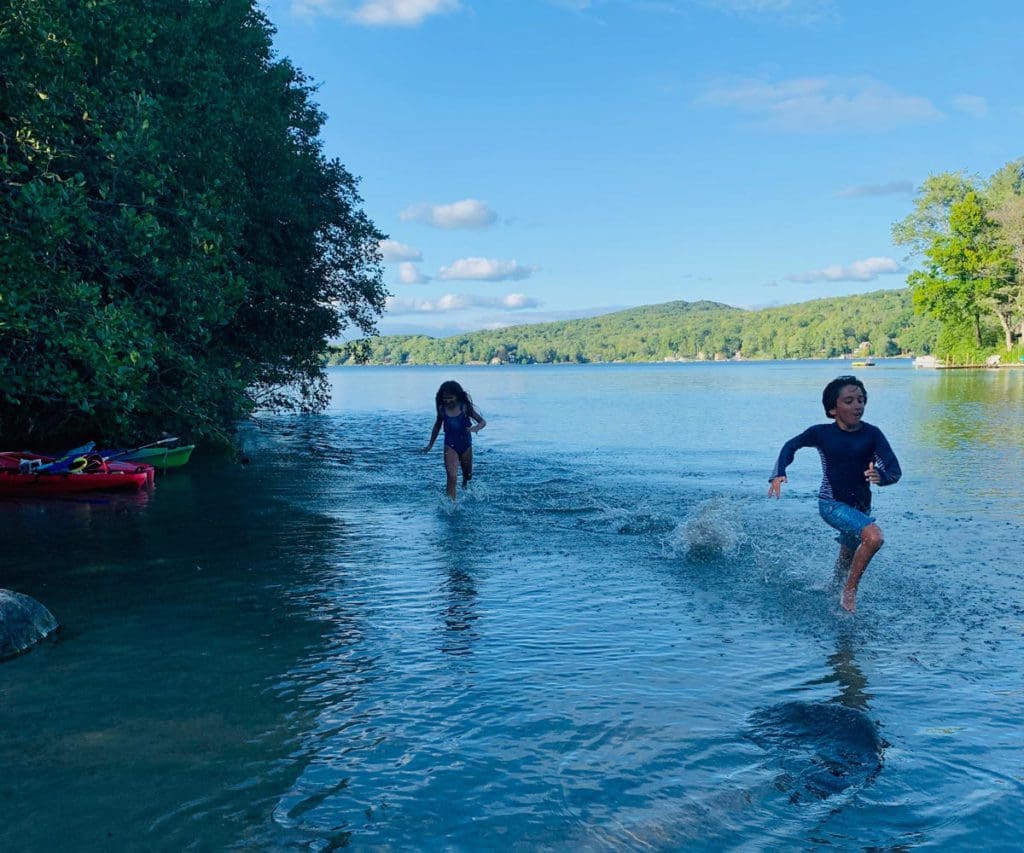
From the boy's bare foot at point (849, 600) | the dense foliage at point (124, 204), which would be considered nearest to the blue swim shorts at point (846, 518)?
the boy's bare foot at point (849, 600)

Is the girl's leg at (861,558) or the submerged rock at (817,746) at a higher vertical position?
the girl's leg at (861,558)

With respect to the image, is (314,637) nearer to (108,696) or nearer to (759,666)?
(108,696)

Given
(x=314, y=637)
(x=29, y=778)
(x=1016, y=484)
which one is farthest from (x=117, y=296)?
(x=1016, y=484)

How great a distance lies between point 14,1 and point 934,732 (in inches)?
448

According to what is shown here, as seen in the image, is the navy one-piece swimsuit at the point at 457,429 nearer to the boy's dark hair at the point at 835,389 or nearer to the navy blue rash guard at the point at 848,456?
the navy blue rash guard at the point at 848,456

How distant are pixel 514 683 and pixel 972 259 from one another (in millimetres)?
92077

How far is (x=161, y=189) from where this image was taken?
11.5 m

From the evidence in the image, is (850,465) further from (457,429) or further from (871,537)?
(457,429)

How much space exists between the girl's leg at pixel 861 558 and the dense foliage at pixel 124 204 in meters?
8.31

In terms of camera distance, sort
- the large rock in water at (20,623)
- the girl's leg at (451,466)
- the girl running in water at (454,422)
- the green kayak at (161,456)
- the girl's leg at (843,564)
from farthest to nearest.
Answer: the green kayak at (161,456), the girl's leg at (451,466), the girl running in water at (454,422), the girl's leg at (843,564), the large rock in water at (20,623)

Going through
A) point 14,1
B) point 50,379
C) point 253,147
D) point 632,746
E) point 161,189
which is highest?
point 253,147

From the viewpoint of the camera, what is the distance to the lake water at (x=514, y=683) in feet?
15.4

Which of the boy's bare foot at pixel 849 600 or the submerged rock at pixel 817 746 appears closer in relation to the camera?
the submerged rock at pixel 817 746

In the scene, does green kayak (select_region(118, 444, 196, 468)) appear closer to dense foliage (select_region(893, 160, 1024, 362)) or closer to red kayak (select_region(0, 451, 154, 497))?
red kayak (select_region(0, 451, 154, 497))
